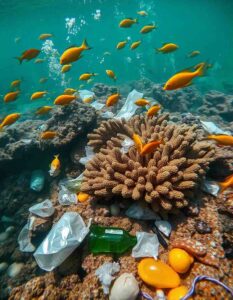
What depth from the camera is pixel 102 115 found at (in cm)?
669

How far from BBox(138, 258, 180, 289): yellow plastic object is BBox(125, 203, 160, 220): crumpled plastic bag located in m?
0.75

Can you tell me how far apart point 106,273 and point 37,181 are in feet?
12.7

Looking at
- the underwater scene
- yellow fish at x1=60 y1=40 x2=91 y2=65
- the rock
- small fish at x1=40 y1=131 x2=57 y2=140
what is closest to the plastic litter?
the underwater scene

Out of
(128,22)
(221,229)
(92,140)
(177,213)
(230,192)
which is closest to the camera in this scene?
(221,229)

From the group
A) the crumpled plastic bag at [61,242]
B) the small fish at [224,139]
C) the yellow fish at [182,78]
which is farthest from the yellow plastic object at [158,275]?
the yellow fish at [182,78]

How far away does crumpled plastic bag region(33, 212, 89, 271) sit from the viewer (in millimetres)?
3330

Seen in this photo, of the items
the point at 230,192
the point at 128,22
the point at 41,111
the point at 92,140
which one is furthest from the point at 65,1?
the point at 230,192

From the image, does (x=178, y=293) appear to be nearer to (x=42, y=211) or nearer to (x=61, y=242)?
(x=61, y=242)

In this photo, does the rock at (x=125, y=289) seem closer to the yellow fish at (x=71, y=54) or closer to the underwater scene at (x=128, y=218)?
the underwater scene at (x=128, y=218)

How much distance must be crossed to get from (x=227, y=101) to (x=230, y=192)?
445 inches

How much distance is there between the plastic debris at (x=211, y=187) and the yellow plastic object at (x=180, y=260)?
1237 mm

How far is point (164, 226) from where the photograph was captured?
136 inches

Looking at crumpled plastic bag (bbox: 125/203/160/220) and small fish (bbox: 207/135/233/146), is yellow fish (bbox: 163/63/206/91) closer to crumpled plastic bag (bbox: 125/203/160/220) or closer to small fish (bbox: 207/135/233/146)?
small fish (bbox: 207/135/233/146)

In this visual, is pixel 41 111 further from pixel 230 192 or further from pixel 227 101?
pixel 227 101
